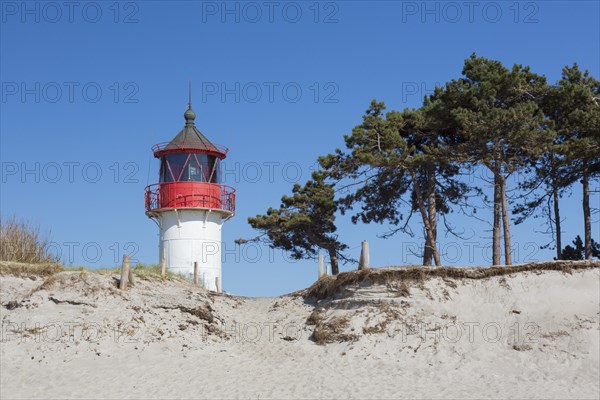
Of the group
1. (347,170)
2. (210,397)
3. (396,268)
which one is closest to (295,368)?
(210,397)

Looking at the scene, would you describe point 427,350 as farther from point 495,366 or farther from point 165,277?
point 165,277

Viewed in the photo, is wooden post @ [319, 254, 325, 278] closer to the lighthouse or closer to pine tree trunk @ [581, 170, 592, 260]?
the lighthouse

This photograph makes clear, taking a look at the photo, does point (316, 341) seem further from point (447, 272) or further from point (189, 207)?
point (189, 207)

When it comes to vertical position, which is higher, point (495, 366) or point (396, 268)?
point (396, 268)

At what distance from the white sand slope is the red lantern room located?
6.70 metres

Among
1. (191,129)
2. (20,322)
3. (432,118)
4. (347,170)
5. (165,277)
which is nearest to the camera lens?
(20,322)

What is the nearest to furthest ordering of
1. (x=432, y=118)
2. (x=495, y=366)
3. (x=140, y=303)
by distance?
(x=495, y=366) → (x=140, y=303) → (x=432, y=118)

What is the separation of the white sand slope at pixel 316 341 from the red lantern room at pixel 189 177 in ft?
22.0

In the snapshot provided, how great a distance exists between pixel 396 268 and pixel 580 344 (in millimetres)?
5954

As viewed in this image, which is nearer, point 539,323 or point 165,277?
point 539,323

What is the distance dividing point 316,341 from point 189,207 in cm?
1091

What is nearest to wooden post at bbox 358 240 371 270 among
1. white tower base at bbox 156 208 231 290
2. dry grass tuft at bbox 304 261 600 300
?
dry grass tuft at bbox 304 261 600 300

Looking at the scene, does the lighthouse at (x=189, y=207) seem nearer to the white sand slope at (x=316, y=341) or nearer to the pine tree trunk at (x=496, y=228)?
the white sand slope at (x=316, y=341)

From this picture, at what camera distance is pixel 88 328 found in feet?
70.1
